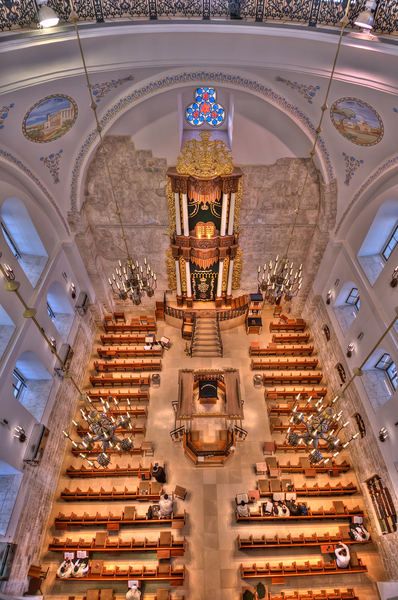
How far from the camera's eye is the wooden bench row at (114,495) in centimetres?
1227

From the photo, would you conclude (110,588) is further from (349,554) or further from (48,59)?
(48,59)

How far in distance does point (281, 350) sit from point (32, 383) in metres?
9.90

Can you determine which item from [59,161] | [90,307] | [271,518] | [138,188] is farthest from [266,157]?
[271,518]

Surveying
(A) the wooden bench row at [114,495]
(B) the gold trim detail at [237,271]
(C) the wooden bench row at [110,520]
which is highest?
(B) the gold trim detail at [237,271]

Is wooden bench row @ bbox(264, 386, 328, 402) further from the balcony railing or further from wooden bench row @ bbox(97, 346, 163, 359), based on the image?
the balcony railing

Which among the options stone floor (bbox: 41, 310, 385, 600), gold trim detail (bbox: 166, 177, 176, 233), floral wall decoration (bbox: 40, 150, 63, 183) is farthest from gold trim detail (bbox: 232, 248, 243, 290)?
floral wall decoration (bbox: 40, 150, 63, 183)

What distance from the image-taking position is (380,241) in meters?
12.9

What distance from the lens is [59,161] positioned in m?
12.8

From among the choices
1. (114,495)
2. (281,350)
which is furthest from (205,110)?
(114,495)

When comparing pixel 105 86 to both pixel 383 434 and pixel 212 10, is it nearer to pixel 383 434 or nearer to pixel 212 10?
pixel 212 10

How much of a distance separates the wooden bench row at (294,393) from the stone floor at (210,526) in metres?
0.50

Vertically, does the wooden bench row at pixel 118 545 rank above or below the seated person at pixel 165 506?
below

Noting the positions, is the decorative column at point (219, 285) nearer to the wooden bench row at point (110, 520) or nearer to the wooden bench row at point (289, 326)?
the wooden bench row at point (289, 326)

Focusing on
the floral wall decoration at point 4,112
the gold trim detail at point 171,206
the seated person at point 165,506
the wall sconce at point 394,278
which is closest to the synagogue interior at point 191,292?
the floral wall decoration at point 4,112
